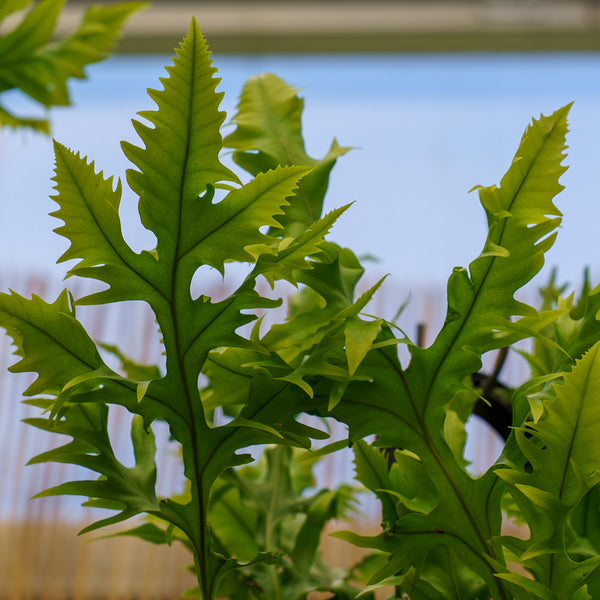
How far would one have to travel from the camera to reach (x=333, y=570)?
1.52 feet

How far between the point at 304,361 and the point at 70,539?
2656mm

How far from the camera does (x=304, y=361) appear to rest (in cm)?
30

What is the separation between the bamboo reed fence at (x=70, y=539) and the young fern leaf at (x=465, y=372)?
223 cm

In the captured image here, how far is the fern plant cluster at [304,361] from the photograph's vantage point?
27cm

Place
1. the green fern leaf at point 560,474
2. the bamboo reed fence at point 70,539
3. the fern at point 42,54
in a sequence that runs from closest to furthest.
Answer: the green fern leaf at point 560,474 → the fern at point 42,54 → the bamboo reed fence at point 70,539

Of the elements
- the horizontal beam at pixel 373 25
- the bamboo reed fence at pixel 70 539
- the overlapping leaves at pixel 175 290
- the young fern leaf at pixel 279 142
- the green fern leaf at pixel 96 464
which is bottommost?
the bamboo reed fence at pixel 70 539

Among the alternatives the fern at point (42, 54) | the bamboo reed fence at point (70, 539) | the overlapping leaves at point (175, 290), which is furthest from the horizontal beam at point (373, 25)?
the overlapping leaves at point (175, 290)

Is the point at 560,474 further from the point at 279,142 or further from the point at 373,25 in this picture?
the point at 373,25

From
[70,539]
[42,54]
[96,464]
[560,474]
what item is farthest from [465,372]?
[70,539]

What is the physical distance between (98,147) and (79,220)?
3.16 meters

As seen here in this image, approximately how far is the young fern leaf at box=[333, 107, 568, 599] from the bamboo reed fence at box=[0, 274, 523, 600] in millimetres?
2232

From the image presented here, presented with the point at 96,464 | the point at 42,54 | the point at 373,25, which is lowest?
the point at 96,464

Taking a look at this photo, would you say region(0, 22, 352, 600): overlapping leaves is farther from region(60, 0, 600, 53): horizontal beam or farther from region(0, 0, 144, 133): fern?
region(60, 0, 600, 53): horizontal beam

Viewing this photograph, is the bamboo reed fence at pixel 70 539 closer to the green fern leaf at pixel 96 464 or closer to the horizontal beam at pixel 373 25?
the horizontal beam at pixel 373 25
